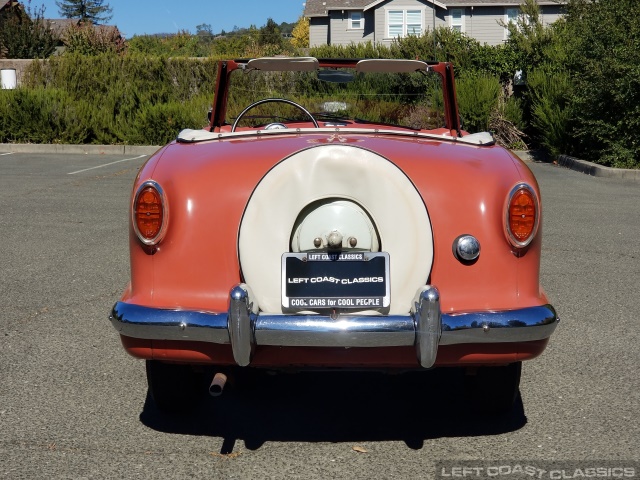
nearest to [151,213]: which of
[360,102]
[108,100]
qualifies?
[360,102]

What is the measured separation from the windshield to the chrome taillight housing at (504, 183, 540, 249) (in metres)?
1.87

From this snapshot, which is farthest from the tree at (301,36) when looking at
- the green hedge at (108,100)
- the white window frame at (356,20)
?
the green hedge at (108,100)

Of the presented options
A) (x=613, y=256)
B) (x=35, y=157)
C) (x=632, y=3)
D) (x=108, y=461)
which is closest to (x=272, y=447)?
(x=108, y=461)

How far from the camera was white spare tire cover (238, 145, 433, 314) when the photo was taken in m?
3.47

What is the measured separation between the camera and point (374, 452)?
3.71 m

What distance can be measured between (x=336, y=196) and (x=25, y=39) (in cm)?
3381

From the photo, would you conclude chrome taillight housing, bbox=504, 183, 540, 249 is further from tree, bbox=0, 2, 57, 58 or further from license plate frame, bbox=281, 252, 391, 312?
tree, bbox=0, 2, 57, 58

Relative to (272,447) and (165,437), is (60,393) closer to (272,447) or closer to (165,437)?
(165,437)

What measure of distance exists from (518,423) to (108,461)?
1.73 m

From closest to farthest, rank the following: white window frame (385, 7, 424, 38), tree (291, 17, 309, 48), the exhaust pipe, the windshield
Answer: the exhaust pipe → the windshield → white window frame (385, 7, 424, 38) → tree (291, 17, 309, 48)

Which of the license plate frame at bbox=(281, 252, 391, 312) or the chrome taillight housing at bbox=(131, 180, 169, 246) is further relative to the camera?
the chrome taillight housing at bbox=(131, 180, 169, 246)

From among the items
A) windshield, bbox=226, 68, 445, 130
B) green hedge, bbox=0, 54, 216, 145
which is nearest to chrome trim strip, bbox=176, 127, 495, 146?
windshield, bbox=226, 68, 445, 130

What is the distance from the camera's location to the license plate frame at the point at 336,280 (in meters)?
3.42

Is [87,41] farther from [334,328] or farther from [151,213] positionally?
[334,328]
